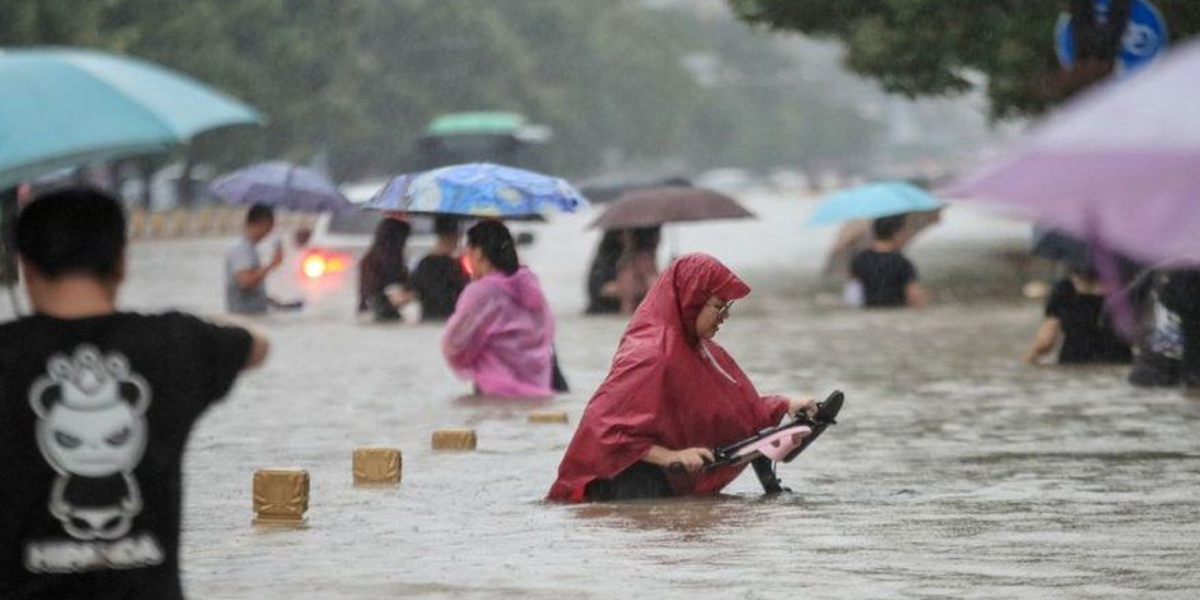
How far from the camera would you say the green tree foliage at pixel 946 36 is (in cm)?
2805

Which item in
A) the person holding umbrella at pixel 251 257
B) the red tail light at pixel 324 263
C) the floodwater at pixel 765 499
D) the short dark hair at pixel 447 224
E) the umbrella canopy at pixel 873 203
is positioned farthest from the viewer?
the red tail light at pixel 324 263

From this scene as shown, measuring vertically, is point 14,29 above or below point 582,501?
above

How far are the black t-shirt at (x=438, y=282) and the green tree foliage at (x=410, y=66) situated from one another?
3148 centimetres

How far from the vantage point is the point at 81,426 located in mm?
6117

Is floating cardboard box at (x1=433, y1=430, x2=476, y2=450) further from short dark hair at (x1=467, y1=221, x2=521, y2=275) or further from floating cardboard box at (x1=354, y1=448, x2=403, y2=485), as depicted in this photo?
short dark hair at (x1=467, y1=221, x2=521, y2=275)

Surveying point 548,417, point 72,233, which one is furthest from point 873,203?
point 72,233

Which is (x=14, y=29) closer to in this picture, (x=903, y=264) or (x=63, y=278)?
(x=903, y=264)

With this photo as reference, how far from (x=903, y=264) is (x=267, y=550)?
64.2 feet

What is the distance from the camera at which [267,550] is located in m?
10.6

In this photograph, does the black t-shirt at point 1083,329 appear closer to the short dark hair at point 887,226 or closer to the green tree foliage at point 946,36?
the green tree foliage at point 946,36

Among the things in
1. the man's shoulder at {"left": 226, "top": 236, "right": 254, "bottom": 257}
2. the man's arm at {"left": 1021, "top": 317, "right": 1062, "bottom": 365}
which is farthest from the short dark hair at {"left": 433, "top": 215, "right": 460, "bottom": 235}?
the man's arm at {"left": 1021, "top": 317, "right": 1062, "bottom": 365}

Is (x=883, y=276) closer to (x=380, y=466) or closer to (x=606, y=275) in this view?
(x=606, y=275)

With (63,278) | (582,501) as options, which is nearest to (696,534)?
(582,501)

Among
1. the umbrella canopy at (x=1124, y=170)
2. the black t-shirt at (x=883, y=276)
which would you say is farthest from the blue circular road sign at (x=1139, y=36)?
the black t-shirt at (x=883, y=276)
